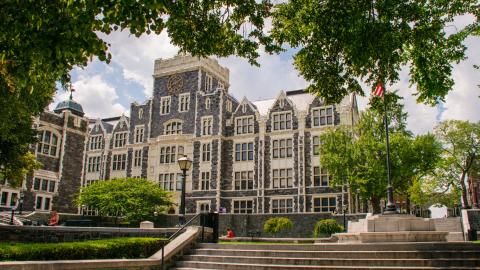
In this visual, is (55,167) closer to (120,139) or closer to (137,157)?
(137,157)

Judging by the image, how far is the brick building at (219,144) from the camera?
42906 mm

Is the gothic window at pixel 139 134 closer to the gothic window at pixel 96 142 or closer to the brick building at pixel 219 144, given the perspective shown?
the brick building at pixel 219 144

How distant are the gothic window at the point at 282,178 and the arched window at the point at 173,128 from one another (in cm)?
1299

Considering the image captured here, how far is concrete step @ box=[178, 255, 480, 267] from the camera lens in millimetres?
12438

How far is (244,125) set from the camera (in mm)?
47594

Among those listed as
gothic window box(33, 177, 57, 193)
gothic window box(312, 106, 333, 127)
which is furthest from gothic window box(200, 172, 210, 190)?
gothic window box(33, 177, 57, 193)

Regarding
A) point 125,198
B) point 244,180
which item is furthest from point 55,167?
point 244,180

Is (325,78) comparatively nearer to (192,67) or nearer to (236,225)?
(236,225)

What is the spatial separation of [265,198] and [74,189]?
63.9 feet

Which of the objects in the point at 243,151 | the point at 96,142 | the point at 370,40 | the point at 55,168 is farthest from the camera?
the point at 96,142

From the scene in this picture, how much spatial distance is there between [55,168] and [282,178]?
22475mm

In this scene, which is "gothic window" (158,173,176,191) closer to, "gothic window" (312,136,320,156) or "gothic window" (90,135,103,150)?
"gothic window" (90,135,103,150)

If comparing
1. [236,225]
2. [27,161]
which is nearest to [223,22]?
[27,161]

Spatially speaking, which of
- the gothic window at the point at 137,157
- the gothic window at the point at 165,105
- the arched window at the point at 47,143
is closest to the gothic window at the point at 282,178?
the gothic window at the point at 165,105
